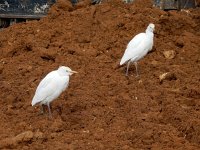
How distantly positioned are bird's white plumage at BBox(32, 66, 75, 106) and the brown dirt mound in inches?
11.4

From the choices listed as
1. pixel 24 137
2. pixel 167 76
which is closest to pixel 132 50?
pixel 167 76

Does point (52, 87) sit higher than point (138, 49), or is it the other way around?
point (138, 49)

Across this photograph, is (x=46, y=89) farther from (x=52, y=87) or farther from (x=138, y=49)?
(x=138, y=49)

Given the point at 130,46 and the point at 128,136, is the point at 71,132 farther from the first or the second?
the point at 130,46

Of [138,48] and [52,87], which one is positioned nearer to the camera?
[52,87]

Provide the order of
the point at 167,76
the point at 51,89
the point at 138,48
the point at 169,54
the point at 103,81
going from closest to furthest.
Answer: the point at 51,89, the point at 103,81, the point at 167,76, the point at 138,48, the point at 169,54

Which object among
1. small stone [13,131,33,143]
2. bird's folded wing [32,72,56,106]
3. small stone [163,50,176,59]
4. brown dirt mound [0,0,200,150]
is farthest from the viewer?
small stone [163,50,176,59]

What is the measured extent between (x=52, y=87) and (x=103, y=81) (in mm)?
1758

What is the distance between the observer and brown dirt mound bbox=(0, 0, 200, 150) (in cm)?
770

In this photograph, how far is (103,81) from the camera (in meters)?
9.84

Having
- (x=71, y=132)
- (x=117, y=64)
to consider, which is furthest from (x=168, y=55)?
(x=71, y=132)

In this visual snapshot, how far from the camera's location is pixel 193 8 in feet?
47.8

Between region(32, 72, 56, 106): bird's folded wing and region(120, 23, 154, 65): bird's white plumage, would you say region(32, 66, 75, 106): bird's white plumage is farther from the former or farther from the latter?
region(120, 23, 154, 65): bird's white plumage

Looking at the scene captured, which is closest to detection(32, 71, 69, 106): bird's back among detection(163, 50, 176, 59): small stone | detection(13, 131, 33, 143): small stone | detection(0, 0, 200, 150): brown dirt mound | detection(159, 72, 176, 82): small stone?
detection(0, 0, 200, 150): brown dirt mound
